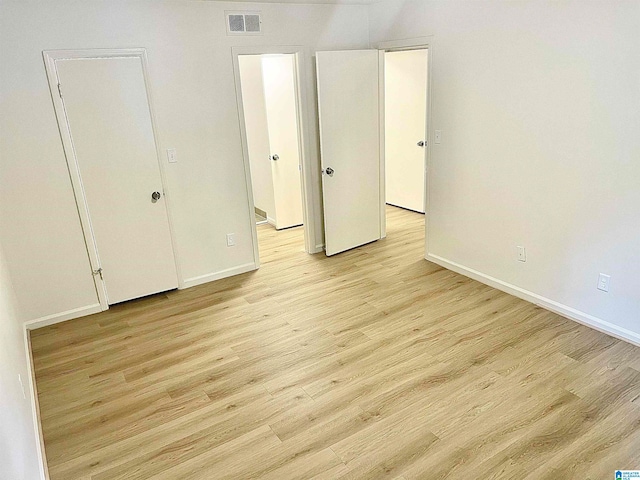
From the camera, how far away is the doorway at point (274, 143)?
5184 millimetres

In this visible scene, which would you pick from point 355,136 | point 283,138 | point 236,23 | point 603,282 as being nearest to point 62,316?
point 236,23

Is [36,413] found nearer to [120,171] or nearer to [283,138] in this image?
[120,171]

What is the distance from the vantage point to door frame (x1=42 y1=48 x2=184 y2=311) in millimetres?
3254

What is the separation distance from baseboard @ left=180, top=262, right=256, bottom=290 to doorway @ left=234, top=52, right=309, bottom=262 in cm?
70

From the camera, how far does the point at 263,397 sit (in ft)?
8.71

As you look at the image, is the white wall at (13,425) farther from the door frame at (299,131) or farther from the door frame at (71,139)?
the door frame at (299,131)

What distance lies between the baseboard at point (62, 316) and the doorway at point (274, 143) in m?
1.95

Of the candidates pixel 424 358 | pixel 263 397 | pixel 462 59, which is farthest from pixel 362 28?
pixel 263 397

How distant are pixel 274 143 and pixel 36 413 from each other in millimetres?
3838

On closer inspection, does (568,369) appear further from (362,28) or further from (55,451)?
(362,28)

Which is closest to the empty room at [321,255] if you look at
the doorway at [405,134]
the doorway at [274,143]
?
the doorway at [274,143]

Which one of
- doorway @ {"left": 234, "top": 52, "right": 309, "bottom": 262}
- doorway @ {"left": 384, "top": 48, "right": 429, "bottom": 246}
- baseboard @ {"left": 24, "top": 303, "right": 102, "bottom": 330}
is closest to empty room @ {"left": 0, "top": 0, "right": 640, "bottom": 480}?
baseboard @ {"left": 24, "top": 303, "right": 102, "bottom": 330}

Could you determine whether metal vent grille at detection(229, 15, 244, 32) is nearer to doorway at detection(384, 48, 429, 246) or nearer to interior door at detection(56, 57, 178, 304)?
interior door at detection(56, 57, 178, 304)

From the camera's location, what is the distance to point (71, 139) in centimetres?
342
